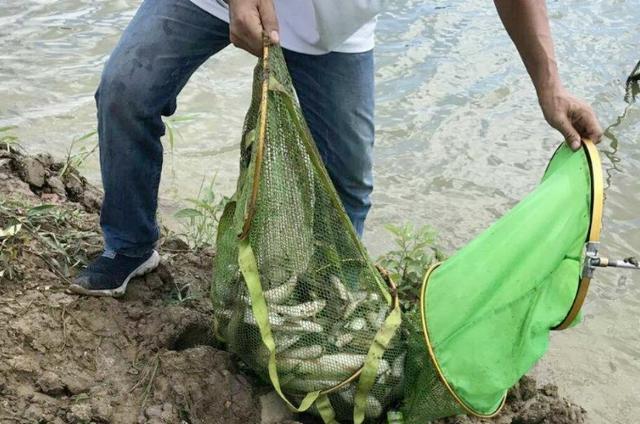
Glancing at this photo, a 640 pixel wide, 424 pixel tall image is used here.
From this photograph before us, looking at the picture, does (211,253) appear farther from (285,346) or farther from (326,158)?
(285,346)

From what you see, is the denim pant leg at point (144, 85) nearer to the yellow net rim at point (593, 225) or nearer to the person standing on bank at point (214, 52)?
the person standing on bank at point (214, 52)

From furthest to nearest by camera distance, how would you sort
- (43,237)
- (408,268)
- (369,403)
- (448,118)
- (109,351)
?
1. (448,118)
2. (408,268)
3. (43,237)
4. (109,351)
5. (369,403)

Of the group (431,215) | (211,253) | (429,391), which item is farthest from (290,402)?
(431,215)

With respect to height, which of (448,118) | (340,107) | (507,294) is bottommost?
(448,118)

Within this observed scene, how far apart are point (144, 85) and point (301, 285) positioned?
0.75 meters

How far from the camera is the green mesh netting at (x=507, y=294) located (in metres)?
2.17

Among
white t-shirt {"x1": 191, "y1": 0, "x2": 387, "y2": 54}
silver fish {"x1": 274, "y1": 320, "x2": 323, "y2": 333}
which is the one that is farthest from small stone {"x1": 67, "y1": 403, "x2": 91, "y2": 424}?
white t-shirt {"x1": 191, "y1": 0, "x2": 387, "y2": 54}

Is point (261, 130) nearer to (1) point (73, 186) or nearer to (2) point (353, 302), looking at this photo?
(2) point (353, 302)

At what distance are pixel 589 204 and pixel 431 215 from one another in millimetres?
2433

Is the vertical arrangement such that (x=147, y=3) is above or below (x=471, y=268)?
above

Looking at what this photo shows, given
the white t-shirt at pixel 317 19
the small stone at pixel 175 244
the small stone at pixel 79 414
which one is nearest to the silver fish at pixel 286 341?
the small stone at pixel 79 414

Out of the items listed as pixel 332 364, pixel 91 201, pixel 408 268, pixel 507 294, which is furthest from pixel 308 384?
pixel 91 201

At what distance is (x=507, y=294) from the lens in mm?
2191

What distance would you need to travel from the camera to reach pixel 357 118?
2818 mm
